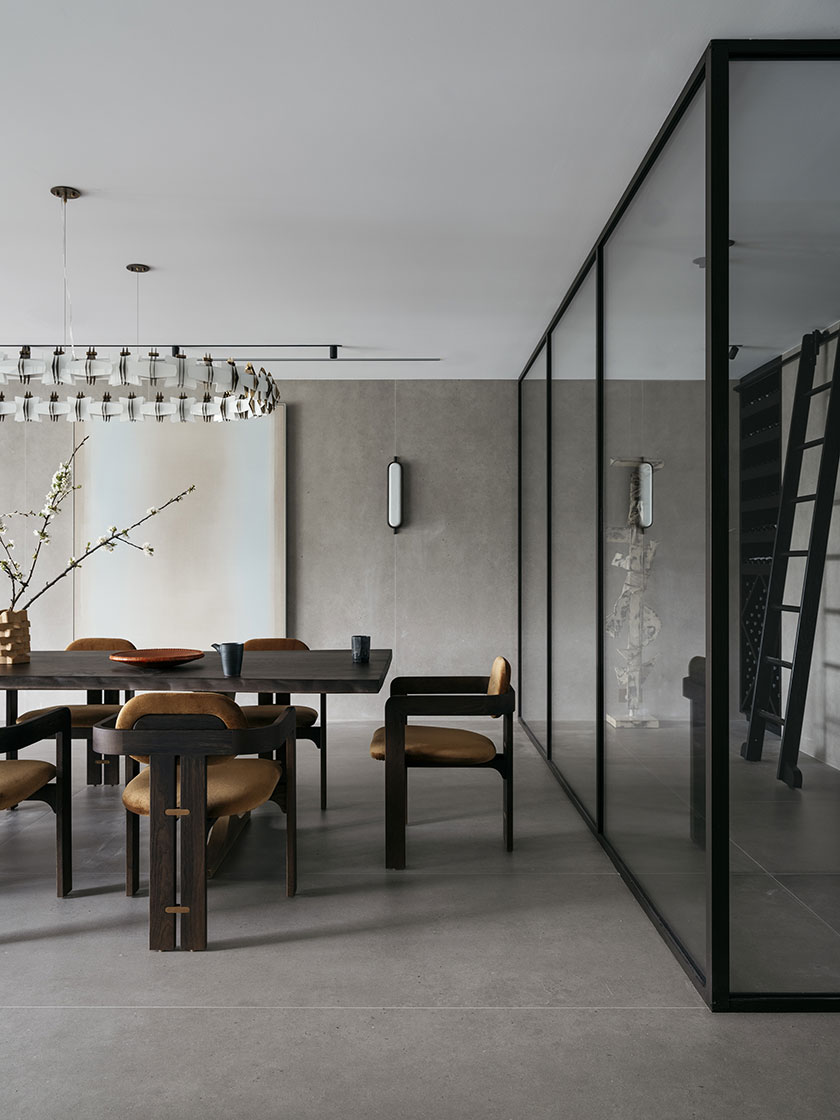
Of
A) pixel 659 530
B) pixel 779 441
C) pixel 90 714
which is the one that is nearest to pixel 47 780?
pixel 90 714

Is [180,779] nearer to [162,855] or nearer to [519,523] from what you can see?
[162,855]

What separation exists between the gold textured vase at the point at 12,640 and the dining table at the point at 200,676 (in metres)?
0.06

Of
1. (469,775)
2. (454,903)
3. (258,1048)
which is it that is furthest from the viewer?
(469,775)

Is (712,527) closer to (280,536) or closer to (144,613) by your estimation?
(280,536)

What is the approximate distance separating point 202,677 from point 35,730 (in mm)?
674

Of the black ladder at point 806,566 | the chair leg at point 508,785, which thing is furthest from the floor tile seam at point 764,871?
the chair leg at point 508,785

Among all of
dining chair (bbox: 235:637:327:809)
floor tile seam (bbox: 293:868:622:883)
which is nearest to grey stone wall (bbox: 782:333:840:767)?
floor tile seam (bbox: 293:868:622:883)

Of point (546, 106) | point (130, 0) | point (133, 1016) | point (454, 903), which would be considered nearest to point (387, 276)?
point (546, 106)

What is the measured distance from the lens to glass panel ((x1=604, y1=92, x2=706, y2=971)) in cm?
280

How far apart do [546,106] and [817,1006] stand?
2.85 m

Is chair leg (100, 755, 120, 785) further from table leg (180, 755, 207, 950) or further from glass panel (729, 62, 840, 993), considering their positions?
glass panel (729, 62, 840, 993)

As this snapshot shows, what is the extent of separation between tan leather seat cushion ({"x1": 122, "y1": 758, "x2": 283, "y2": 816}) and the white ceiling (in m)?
2.28

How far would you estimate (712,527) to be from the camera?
256 centimetres

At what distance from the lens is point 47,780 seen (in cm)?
341
